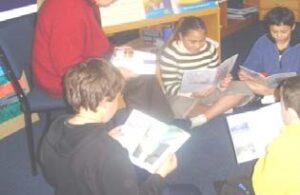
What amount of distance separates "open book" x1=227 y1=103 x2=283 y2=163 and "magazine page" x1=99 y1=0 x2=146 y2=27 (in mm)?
970

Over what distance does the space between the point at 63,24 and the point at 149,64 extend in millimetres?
595

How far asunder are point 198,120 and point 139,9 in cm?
82

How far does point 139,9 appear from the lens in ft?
9.39

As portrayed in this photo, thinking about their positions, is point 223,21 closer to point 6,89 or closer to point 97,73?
point 6,89

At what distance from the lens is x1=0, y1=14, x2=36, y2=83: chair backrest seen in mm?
2463

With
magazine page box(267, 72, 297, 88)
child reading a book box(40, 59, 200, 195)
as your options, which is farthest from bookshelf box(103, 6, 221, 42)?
child reading a book box(40, 59, 200, 195)

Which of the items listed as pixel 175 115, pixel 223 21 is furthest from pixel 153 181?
pixel 223 21

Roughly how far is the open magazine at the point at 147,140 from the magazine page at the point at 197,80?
0.72 meters

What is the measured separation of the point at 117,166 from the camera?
1381mm

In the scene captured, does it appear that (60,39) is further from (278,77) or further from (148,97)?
(278,77)

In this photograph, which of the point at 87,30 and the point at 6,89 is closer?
the point at 87,30

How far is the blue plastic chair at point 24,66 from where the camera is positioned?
244 cm

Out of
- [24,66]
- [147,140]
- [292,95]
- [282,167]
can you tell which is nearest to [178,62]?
[24,66]

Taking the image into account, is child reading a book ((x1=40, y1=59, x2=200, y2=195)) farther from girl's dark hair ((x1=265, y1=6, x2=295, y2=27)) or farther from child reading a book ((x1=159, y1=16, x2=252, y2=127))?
girl's dark hair ((x1=265, y1=6, x2=295, y2=27))
